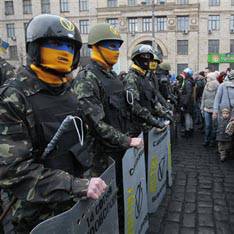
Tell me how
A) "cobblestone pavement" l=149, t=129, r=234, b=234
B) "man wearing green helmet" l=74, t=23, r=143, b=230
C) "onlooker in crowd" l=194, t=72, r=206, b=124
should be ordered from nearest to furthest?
"man wearing green helmet" l=74, t=23, r=143, b=230
"cobblestone pavement" l=149, t=129, r=234, b=234
"onlooker in crowd" l=194, t=72, r=206, b=124

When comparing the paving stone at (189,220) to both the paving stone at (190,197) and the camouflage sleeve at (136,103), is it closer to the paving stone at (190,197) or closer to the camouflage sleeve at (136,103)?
the paving stone at (190,197)

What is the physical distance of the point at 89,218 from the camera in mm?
1674

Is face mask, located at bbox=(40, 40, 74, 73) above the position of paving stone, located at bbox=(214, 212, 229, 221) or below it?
above

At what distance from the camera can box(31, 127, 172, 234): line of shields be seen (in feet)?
4.83

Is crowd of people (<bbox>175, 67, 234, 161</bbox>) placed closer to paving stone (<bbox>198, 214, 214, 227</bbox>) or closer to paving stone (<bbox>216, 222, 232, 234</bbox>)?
paving stone (<bbox>198, 214, 214, 227</bbox>)

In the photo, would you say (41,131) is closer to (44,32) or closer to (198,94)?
(44,32)

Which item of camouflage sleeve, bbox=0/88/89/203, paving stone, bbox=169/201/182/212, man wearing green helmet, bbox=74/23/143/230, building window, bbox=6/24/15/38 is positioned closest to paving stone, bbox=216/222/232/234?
paving stone, bbox=169/201/182/212

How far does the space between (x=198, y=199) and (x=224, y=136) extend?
81.1 inches

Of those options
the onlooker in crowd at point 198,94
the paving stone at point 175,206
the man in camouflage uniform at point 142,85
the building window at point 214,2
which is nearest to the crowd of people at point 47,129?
the man in camouflage uniform at point 142,85

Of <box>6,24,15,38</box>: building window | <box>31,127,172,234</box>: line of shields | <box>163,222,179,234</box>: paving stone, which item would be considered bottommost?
<box>163,222,179,234</box>: paving stone

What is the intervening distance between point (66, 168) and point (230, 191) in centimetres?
337

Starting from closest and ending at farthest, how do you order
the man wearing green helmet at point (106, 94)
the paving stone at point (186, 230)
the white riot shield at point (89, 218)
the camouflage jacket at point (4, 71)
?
the white riot shield at point (89, 218) < the man wearing green helmet at point (106, 94) < the camouflage jacket at point (4, 71) < the paving stone at point (186, 230)

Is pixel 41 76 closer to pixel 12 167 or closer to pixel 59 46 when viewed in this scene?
pixel 59 46

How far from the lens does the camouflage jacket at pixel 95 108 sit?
245cm
